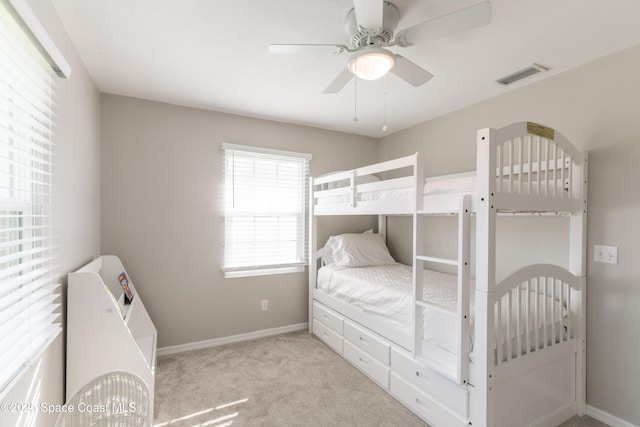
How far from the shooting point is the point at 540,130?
5.79ft

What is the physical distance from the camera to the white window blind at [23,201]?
1.07 metres

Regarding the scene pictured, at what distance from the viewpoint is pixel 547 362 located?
1.84 metres

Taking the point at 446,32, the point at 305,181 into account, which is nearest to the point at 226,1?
the point at 446,32

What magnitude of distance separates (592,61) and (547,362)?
1.96m

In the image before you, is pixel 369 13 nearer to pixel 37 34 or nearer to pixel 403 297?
pixel 37 34

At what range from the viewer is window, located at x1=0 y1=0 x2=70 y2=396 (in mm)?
1072

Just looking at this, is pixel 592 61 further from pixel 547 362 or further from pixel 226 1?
pixel 226 1

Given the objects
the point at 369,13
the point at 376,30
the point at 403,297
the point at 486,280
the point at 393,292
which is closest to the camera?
the point at 369,13

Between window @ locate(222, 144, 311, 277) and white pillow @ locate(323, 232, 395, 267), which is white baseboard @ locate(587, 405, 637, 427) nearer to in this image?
white pillow @ locate(323, 232, 395, 267)

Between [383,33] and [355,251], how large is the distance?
87.9 inches

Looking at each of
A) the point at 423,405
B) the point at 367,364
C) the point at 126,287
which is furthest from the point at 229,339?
the point at 423,405

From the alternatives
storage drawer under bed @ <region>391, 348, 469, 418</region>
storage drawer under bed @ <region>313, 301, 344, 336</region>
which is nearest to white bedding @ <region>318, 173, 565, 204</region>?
storage drawer under bed @ <region>391, 348, 469, 418</region>

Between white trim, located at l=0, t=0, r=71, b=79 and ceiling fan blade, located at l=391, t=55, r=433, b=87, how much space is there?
152 cm

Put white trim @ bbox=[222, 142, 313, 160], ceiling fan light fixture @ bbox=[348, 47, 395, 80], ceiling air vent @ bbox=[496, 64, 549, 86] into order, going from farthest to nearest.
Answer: white trim @ bbox=[222, 142, 313, 160] < ceiling air vent @ bbox=[496, 64, 549, 86] < ceiling fan light fixture @ bbox=[348, 47, 395, 80]
